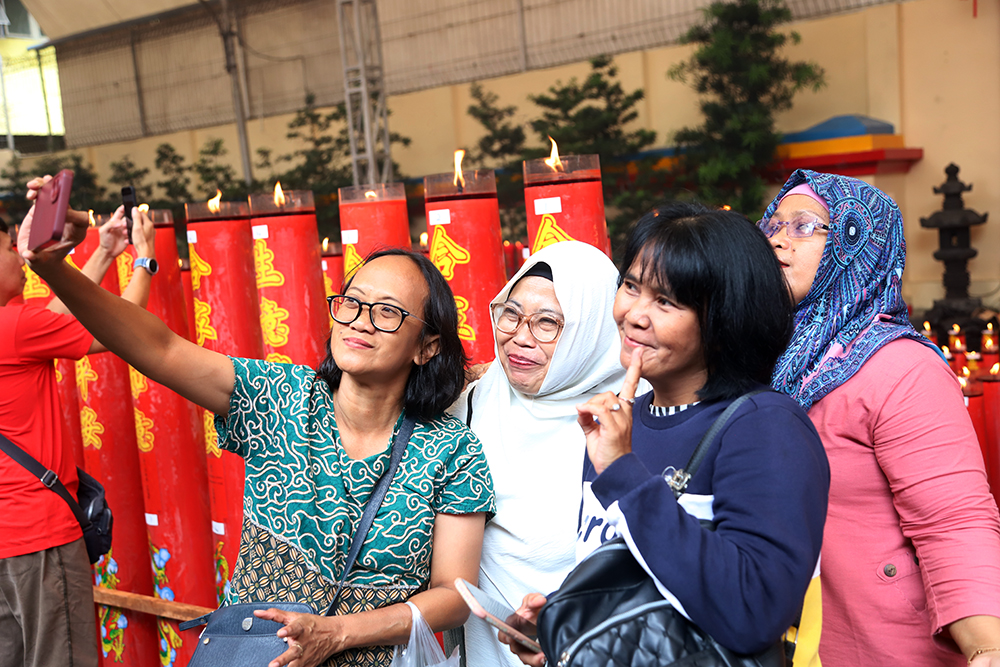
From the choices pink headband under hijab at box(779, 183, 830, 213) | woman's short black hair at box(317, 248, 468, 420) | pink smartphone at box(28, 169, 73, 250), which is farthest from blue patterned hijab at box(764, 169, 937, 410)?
pink smartphone at box(28, 169, 73, 250)

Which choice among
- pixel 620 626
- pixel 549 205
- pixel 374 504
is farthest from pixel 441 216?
pixel 620 626

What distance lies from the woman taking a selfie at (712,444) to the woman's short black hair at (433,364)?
1.55ft

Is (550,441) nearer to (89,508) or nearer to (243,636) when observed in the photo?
(243,636)

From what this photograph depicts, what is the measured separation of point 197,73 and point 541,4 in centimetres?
502

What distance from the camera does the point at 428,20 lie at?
31.6 feet

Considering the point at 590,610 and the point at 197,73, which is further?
the point at 197,73

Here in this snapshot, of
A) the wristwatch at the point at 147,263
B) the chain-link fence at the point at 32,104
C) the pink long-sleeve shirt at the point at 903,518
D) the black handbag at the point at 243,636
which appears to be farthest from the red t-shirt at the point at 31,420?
the chain-link fence at the point at 32,104

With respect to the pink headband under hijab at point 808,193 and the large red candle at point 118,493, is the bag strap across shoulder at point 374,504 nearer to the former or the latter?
the pink headband under hijab at point 808,193

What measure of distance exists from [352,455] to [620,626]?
0.68 metres

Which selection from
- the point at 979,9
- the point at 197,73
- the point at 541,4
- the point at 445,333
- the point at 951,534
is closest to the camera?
the point at 951,534

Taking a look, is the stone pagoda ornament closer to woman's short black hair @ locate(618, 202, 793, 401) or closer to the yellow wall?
the yellow wall

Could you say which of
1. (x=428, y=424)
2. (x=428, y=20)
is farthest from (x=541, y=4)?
(x=428, y=424)

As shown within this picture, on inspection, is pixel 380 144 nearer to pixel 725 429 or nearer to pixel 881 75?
pixel 881 75

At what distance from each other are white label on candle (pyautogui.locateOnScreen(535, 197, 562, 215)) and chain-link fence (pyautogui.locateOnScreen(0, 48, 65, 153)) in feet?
38.3
